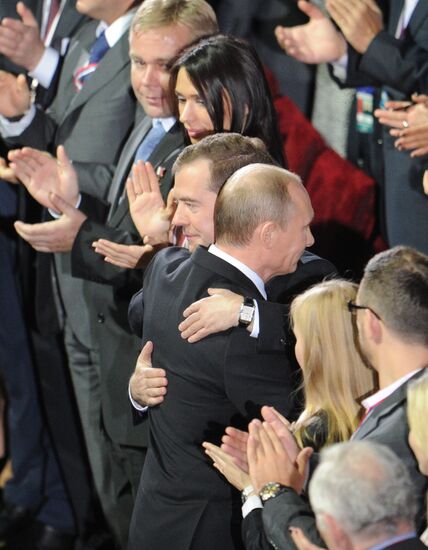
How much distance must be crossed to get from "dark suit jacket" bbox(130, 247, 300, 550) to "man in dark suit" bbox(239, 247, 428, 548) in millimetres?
325

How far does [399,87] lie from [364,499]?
196 centimetres

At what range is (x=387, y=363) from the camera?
7.20 ft

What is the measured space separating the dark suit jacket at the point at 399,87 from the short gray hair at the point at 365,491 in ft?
5.80

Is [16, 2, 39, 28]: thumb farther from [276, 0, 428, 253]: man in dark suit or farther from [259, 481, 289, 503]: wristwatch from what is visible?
[259, 481, 289, 503]: wristwatch

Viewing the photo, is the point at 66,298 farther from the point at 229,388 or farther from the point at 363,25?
the point at 229,388

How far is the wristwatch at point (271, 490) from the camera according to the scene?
86.8 inches

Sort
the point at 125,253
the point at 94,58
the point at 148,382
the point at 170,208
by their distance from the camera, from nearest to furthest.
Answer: the point at 148,382 → the point at 170,208 → the point at 125,253 → the point at 94,58

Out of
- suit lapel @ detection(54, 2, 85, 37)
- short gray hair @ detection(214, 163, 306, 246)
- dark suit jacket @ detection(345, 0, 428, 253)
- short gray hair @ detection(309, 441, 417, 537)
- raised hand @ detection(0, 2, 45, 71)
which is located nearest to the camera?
short gray hair @ detection(309, 441, 417, 537)

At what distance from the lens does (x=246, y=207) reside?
2473mm

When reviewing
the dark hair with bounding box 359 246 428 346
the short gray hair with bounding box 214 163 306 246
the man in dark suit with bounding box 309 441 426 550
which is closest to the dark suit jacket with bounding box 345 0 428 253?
the short gray hair with bounding box 214 163 306 246

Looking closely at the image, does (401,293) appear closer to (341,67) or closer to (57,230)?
(57,230)

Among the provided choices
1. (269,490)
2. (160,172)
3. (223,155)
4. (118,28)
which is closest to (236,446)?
(269,490)

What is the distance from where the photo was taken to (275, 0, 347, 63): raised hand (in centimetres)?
375

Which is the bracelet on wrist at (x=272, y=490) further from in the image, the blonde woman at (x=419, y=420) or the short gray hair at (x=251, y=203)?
the short gray hair at (x=251, y=203)
